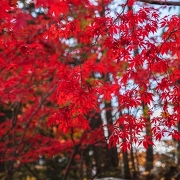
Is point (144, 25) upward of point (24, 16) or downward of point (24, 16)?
upward

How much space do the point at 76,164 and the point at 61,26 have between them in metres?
8.92

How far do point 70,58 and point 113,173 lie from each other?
4058mm

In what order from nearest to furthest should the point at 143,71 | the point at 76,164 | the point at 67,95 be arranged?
the point at 67,95 → the point at 143,71 → the point at 76,164

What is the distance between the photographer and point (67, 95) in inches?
187

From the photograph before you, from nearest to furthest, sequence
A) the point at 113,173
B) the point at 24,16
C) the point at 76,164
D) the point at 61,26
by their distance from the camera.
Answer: the point at 24,16 → the point at 61,26 → the point at 113,173 → the point at 76,164

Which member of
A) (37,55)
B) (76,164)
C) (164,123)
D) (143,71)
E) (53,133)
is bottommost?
(76,164)

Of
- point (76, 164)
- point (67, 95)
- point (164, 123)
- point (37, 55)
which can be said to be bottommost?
point (76, 164)

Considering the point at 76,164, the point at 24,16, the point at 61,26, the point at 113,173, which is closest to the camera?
the point at 24,16

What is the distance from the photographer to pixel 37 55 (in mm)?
7465

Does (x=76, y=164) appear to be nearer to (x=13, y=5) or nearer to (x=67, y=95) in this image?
(x=67, y=95)

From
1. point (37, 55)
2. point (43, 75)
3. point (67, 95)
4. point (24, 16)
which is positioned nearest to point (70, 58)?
point (43, 75)

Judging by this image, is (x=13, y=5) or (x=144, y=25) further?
(x=144, y=25)

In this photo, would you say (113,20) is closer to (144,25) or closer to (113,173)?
(144,25)

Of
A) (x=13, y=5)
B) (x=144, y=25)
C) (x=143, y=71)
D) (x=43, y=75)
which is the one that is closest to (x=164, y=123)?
(x=144, y=25)
